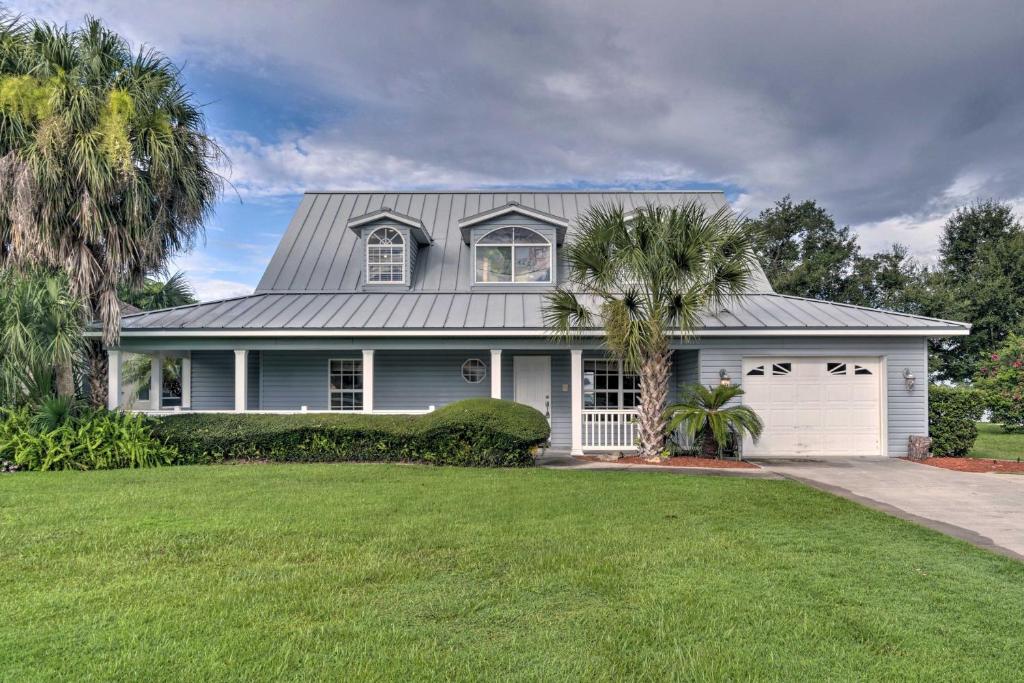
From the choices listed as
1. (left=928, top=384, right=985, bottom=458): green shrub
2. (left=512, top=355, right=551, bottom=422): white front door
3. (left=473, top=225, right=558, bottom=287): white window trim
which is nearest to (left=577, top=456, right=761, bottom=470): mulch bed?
(left=512, top=355, right=551, bottom=422): white front door

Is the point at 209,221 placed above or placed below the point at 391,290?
above

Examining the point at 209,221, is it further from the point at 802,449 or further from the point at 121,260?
the point at 802,449

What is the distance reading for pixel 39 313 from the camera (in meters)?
9.91

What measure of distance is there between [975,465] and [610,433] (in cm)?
705

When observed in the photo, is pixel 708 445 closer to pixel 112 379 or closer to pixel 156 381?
pixel 112 379

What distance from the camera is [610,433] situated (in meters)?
12.7

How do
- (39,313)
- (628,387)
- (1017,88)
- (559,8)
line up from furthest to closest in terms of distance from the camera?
(1017,88), (628,387), (559,8), (39,313)

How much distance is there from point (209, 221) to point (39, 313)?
12.4 ft

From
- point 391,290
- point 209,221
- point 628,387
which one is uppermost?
point 209,221

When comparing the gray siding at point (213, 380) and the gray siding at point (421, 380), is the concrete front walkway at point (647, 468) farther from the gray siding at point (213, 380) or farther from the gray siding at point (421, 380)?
the gray siding at point (213, 380)

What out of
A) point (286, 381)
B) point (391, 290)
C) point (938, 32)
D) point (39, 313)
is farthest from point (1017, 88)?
point (39, 313)

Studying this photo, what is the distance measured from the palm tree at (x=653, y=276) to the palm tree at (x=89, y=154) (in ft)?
28.0

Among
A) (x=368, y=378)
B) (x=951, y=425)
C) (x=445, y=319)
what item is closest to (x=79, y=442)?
(x=368, y=378)

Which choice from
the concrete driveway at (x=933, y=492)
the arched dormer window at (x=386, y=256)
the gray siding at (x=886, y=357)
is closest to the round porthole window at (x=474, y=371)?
the arched dormer window at (x=386, y=256)
